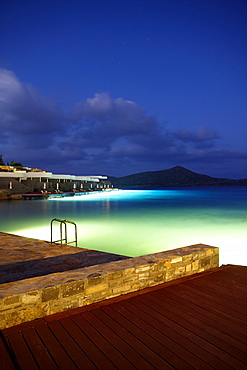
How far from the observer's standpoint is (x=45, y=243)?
639 centimetres

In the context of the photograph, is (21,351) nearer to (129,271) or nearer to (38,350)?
(38,350)

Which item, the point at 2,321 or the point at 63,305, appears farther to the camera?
the point at 63,305

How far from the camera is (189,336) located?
2.16 m

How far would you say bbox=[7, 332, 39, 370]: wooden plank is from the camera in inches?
70.1

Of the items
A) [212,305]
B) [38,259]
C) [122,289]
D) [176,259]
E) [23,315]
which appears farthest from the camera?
[38,259]

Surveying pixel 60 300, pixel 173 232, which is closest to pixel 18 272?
pixel 60 300

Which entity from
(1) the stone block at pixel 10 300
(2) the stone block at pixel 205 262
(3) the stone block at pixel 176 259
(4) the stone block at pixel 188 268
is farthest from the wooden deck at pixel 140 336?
(2) the stone block at pixel 205 262

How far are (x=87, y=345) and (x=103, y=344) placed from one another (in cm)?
13

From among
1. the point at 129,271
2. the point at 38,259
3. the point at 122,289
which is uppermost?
the point at 129,271

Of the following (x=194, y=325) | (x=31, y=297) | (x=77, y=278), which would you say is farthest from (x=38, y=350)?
(x=194, y=325)

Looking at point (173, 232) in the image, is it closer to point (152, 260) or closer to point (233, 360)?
point (152, 260)

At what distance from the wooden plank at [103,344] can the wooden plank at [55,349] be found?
0.26 m

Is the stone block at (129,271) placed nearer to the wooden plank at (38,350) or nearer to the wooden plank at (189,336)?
the wooden plank at (189,336)

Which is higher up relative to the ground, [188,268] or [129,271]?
[129,271]
